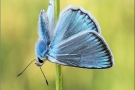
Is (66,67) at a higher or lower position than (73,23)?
lower

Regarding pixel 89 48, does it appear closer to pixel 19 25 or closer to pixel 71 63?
pixel 71 63

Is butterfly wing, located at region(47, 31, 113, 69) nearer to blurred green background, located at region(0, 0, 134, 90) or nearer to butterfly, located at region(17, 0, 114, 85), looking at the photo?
butterfly, located at region(17, 0, 114, 85)

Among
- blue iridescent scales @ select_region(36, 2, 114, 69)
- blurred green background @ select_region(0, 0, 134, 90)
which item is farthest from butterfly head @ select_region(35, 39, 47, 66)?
blurred green background @ select_region(0, 0, 134, 90)

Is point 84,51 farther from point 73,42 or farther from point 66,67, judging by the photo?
point 66,67

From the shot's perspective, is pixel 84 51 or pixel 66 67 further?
pixel 66 67

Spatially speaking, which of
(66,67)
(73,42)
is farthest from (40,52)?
(66,67)
